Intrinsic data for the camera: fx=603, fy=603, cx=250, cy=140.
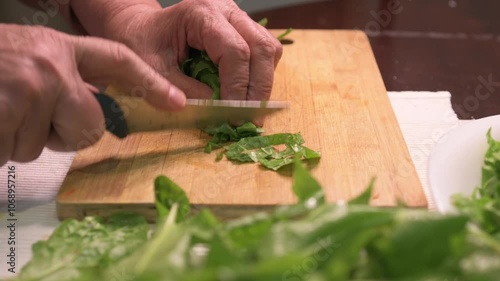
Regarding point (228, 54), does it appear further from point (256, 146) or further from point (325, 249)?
point (325, 249)

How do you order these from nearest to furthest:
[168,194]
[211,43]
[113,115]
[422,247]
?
1. [422,247]
2. [168,194]
3. [113,115]
4. [211,43]

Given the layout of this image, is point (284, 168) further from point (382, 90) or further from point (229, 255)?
point (229, 255)

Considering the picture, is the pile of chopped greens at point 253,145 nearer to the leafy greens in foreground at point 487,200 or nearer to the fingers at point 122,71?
the fingers at point 122,71

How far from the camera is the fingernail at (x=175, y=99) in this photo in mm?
Result: 1308

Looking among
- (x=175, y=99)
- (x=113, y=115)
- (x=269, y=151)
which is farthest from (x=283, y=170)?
(x=113, y=115)

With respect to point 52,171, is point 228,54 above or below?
above

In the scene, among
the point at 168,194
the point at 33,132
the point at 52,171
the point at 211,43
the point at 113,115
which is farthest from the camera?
the point at 211,43

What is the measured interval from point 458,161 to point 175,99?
60 cm

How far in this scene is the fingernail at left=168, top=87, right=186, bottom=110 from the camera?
1.31 m

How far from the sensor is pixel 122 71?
1.26 meters

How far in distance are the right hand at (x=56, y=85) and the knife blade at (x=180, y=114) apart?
50mm

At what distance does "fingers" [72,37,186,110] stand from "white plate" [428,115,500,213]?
56cm

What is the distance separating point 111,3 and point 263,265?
1415mm

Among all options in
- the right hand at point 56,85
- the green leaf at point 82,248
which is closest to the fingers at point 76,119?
the right hand at point 56,85
